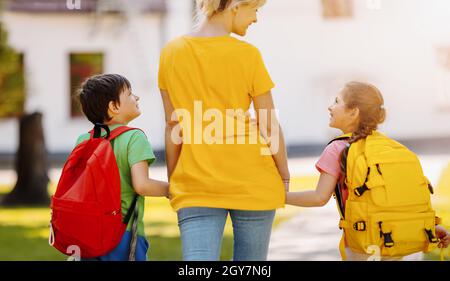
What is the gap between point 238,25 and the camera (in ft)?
10.3

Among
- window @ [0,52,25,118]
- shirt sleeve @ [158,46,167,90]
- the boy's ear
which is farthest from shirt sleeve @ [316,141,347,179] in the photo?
window @ [0,52,25,118]

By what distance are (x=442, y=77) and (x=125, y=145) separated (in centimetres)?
1721

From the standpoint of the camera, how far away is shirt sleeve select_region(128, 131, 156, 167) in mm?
3195

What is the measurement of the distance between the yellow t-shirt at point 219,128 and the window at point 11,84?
1441 cm

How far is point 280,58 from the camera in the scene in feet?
60.5

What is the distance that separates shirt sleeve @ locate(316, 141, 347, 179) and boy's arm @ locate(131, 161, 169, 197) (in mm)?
586

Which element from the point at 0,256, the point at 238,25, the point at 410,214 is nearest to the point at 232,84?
the point at 238,25

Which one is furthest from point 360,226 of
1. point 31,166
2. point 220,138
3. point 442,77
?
point 442,77

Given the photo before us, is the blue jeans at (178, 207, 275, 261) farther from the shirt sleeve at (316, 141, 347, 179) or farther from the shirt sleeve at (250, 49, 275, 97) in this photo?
the shirt sleeve at (250, 49, 275, 97)

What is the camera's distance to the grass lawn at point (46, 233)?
7004 millimetres

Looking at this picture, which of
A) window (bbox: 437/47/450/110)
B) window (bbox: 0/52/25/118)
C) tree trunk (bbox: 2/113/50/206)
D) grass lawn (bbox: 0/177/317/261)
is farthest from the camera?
window (bbox: 437/47/450/110)

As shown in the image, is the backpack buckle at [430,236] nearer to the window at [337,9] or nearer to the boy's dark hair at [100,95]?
the boy's dark hair at [100,95]

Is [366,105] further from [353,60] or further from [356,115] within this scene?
[353,60]
